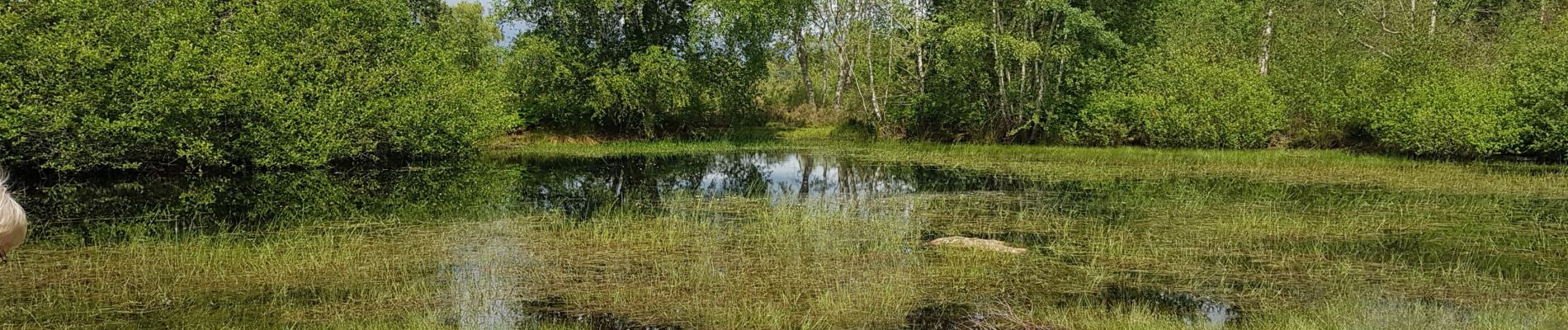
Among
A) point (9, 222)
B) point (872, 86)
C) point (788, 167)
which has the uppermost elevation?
point (872, 86)

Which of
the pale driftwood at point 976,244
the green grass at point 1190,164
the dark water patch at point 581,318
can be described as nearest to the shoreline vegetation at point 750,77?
the green grass at point 1190,164

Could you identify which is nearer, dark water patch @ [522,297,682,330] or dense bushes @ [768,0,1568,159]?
dark water patch @ [522,297,682,330]

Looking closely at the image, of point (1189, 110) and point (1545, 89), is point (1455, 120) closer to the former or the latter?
point (1545, 89)

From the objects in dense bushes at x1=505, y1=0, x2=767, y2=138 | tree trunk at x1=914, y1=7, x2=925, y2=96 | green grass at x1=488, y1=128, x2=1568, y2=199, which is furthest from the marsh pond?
dense bushes at x1=505, y1=0, x2=767, y2=138

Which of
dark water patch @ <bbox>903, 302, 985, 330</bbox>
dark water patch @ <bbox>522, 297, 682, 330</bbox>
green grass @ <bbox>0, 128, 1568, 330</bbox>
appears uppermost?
green grass @ <bbox>0, 128, 1568, 330</bbox>

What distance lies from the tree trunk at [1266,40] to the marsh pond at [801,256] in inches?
501

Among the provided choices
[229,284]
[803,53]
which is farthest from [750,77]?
[229,284]

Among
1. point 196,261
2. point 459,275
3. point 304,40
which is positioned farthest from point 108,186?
point 459,275

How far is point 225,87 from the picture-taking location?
19.2 metres

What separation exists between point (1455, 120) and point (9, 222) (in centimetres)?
2610

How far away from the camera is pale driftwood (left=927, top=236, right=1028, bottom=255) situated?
9476 millimetres

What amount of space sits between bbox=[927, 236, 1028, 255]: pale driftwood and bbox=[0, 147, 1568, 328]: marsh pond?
0.16 metres

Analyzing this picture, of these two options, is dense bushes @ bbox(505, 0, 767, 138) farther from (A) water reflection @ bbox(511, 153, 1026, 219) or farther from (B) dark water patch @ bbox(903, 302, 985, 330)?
(B) dark water patch @ bbox(903, 302, 985, 330)

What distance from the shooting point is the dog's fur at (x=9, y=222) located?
1966mm
